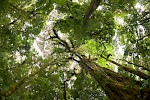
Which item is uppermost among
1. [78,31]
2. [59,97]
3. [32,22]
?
[32,22]

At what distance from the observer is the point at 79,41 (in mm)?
5488

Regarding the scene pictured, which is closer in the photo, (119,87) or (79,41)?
(119,87)

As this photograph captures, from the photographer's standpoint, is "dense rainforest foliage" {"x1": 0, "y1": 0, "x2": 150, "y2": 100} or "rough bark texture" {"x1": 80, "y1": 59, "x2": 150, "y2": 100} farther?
"dense rainforest foliage" {"x1": 0, "y1": 0, "x2": 150, "y2": 100}

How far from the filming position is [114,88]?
13.3 ft

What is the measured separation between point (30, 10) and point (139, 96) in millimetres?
3228

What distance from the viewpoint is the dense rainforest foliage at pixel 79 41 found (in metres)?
4.54

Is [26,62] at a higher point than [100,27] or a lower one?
lower

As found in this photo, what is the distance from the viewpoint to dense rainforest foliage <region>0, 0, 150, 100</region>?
179 inches

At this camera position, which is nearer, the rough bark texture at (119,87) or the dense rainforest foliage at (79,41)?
the rough bark texture at (119,87)

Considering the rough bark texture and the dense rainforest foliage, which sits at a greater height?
the dense rainforest foliage

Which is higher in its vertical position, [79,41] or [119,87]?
[79,41]

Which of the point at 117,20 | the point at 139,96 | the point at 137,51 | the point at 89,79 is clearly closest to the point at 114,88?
the point at 139,96

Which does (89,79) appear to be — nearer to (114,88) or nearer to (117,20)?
(117,20)

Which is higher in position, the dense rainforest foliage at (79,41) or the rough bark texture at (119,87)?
the dense rainforest foliage at (79,41)
